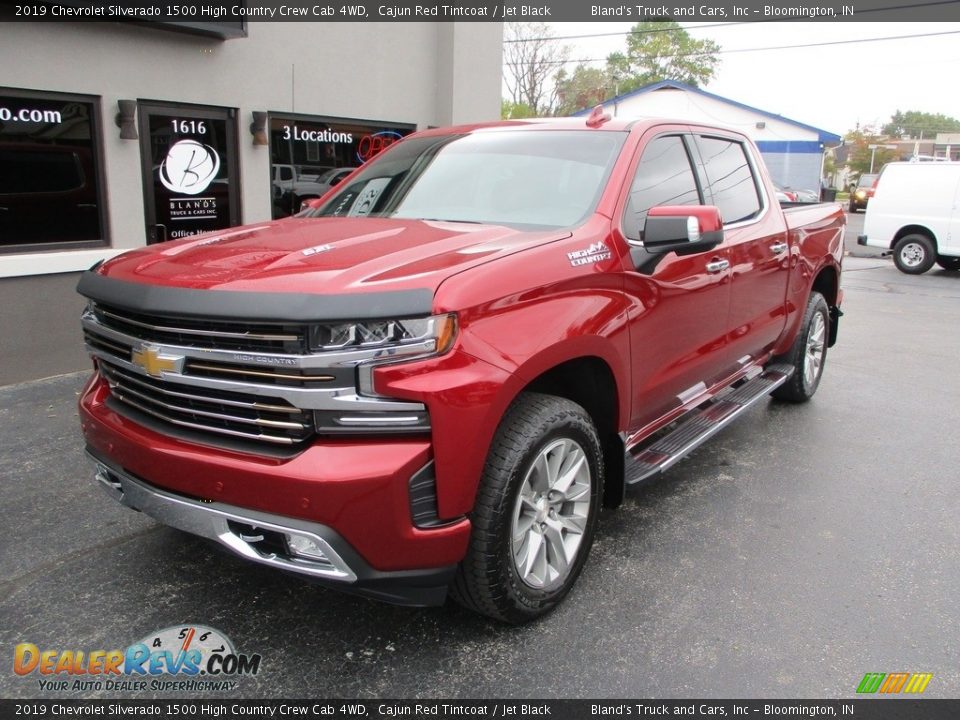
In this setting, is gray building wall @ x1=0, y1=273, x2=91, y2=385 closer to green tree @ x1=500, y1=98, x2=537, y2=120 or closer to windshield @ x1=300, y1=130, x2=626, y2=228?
windshield @ x1=300, y1=130, x2=626, y2=228

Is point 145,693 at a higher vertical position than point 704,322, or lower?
lower

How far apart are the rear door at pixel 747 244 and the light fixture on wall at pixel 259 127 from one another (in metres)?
4.86

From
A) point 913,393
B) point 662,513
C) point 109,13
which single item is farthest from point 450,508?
point 109,13

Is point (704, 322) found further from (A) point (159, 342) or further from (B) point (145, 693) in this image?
(B) point (145, 693)

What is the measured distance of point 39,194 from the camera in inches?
251

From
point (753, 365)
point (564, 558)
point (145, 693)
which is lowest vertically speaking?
point (145, 693)

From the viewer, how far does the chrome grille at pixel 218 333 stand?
2.37m

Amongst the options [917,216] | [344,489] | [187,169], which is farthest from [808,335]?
[917,216]

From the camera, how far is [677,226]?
10.6ft

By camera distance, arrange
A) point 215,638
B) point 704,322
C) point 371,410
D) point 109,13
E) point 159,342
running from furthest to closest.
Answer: point 109,13
point 704,322
point 215,638
point 159,342
point 371,410

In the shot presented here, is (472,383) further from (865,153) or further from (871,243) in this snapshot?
(865,153)

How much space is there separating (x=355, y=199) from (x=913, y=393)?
16.7 ft

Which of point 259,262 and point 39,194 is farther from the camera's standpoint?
point 39,194

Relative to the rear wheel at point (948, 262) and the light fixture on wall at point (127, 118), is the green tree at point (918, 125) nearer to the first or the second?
the rear wheel at point (948, 262)
